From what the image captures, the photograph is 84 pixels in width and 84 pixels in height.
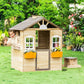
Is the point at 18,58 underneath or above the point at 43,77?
above

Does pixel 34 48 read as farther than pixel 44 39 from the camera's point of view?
No

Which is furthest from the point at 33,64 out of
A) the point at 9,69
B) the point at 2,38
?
the point at 2,38

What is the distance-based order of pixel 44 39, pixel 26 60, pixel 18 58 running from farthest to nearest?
pixel 44 39, pixel 18 58, pixel 26 60

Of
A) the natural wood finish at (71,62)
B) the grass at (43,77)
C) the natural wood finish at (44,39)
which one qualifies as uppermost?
the natural wood finish at (44,39)

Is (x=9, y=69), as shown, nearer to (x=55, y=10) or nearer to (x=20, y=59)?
(x=20, y=59)

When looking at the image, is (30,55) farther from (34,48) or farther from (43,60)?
(43,60)

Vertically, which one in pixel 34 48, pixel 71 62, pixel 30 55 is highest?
pixel 34 48

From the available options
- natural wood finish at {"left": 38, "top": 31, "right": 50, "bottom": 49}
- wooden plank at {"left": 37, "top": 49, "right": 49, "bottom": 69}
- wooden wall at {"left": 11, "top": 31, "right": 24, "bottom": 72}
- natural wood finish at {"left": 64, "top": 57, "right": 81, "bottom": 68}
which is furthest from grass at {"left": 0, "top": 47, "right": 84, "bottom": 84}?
natural wood finish at {"left": 38, "top": 31, "right": 50, "bottom": 49}

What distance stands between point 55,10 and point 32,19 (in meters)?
25.7

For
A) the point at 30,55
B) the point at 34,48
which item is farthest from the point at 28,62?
the point at 34,48

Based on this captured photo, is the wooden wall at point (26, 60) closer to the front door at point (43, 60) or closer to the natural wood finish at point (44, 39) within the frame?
the front door at point (43, 60)

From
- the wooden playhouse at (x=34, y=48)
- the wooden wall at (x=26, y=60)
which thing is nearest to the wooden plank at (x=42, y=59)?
the wooden playhouse at (x=34, y=48)

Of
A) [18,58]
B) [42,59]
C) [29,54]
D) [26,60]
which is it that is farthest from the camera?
[18,58]

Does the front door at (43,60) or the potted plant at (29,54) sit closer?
the potted plant at (29,54)
